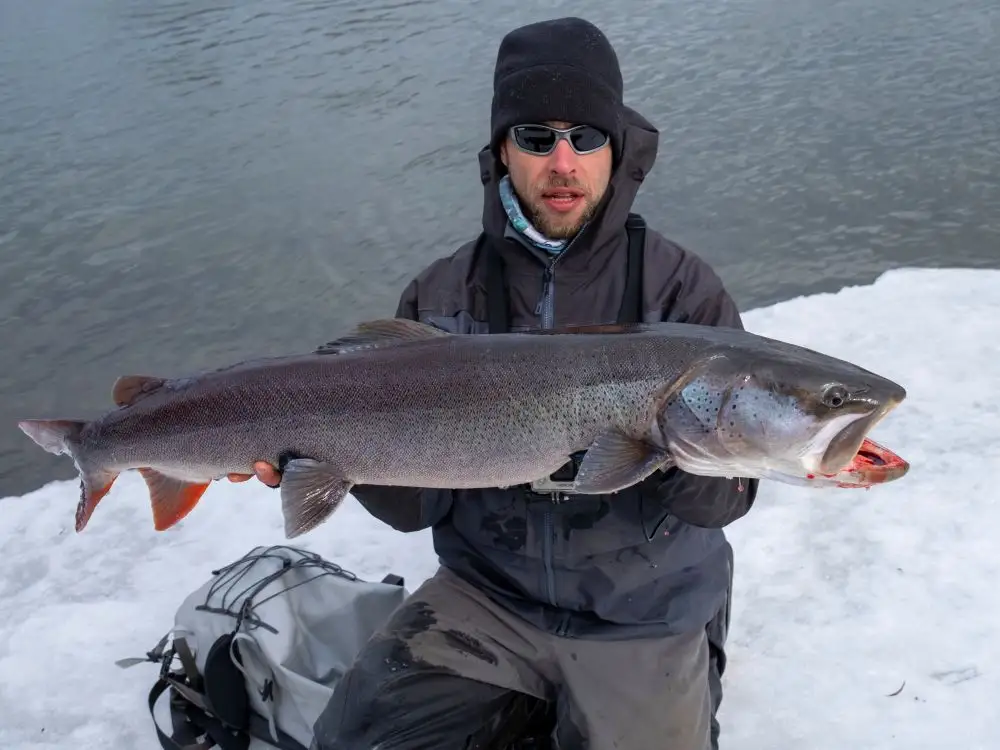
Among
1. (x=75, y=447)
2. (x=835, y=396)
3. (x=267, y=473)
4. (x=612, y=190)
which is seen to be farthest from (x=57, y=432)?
(x=835, y=396)

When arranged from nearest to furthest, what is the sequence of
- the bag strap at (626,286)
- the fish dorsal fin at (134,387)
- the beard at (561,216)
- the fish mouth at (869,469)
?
the fish mouth at (869,469) → the fish dorsal fin at (134,387) → the bag strap at (626,286) → the beard at (561,216)

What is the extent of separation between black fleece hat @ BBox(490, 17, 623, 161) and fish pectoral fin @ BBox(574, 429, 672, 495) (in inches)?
58.6

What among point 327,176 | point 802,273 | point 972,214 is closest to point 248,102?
A: point 327,176

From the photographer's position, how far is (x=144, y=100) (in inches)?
631

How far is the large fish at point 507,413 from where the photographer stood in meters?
3.01

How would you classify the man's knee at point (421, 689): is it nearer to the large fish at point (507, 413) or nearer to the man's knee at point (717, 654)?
the large fish at point (507, 413)

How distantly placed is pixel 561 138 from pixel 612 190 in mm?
314

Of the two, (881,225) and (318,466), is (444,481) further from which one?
(881,225)

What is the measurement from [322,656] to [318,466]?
115cm

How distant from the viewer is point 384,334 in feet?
11.4

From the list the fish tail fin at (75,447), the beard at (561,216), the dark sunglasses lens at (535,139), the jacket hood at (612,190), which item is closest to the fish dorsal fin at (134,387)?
the fish tail fin at (75,447)

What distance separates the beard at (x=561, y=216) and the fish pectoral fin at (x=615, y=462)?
3.52ft

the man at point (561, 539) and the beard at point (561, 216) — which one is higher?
the beard at point (561, 216)

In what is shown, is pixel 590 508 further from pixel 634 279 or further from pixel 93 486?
pixel 93 486
